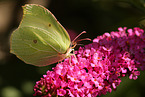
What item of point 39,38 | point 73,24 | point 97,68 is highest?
point 39,38

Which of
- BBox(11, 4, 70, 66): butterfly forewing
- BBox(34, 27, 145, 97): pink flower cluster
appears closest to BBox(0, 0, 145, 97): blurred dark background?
BBox(34, 27, 145, 97): pink flower cluster

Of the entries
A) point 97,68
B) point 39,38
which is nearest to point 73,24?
point 39,38

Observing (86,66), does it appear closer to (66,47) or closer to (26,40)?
(66,47)

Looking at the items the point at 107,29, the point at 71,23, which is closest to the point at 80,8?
the point at 71,23

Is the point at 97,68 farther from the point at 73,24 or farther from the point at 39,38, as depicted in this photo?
the point at 73,24

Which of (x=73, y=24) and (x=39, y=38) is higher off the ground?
(x=39, y=38)

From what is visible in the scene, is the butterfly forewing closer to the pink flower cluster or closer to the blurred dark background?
the pink flower cluster

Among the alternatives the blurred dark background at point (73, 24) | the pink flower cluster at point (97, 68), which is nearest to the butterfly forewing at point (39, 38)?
the pink flower cluster at point (97, 68)
